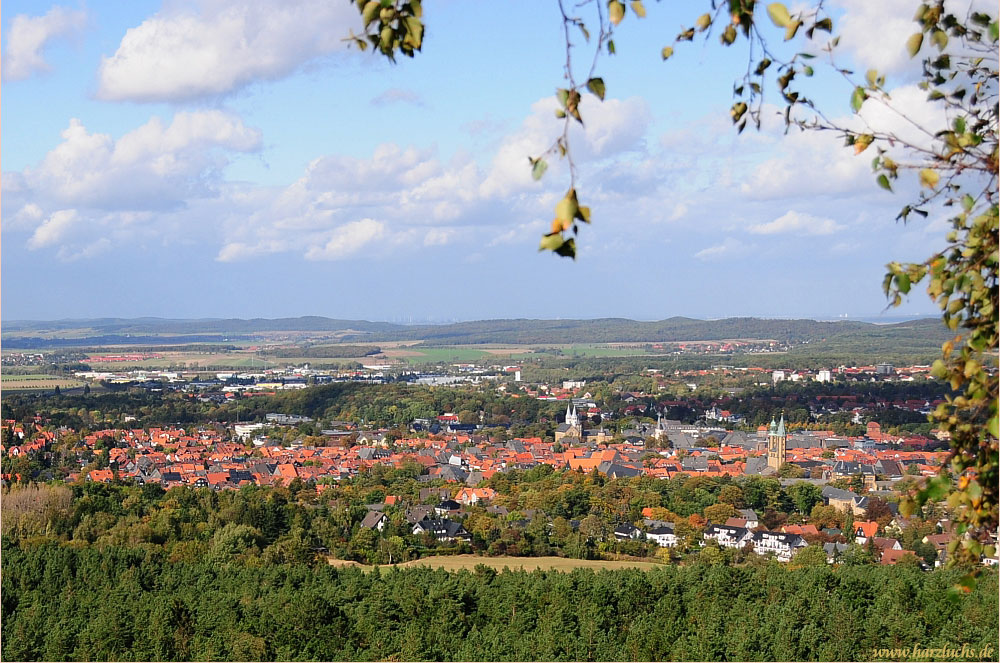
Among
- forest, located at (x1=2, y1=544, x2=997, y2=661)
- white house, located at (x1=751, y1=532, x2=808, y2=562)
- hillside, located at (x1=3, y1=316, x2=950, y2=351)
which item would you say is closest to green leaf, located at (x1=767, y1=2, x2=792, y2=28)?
forest, located at (x1=2, y1=544, x2=997, y2=661)

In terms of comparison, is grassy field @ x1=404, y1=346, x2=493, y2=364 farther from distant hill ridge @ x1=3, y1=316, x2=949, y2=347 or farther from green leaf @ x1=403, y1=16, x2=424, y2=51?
green leaf @ x1=403, y1=16, x2=424, y2=51

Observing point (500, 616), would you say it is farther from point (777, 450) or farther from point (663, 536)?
point (777, 450)

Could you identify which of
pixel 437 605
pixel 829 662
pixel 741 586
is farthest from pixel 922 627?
pixel 437 605

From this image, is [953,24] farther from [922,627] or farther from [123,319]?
[123,319]

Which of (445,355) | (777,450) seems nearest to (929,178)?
(777,450)

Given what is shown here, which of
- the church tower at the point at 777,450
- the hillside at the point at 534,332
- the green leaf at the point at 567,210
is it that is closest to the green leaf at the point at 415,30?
the green leaf at the point at 567,210
